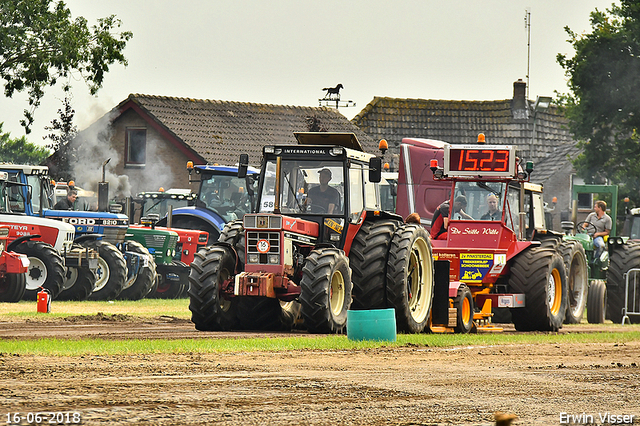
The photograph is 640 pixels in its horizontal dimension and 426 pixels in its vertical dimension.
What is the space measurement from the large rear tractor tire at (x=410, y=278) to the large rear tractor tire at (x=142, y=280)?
1038 centimetres

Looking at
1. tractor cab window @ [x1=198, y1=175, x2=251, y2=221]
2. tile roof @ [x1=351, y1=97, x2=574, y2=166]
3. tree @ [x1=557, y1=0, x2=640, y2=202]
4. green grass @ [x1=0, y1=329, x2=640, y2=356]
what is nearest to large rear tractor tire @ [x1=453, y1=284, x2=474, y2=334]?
green grass @ [x1=0, y1=329, x2=640, y2=356]

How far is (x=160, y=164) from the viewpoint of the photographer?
4247 centimetres

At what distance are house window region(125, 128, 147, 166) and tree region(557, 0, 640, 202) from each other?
53.7 ft

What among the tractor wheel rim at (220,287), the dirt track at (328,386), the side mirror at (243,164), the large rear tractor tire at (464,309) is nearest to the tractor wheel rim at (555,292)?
the large rear tractor tire at (464,309)

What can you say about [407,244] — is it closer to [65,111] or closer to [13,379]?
[13,379]

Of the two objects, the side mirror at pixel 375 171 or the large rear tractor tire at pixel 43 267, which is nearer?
the side mirror at pixel 375 171

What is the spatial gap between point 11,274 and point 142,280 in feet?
12.5

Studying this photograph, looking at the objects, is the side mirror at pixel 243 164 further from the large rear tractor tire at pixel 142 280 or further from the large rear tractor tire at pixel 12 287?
the large rear tractor tire at pixel 142 280

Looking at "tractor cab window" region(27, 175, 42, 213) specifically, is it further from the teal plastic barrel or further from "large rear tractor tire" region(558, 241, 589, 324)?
the teal plastic barrel

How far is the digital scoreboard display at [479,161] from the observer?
17.0 metres

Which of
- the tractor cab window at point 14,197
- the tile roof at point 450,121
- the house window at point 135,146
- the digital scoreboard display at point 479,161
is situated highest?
the tile roof at point 450,121

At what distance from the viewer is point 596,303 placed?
20328mm

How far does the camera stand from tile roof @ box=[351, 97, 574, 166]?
160ft

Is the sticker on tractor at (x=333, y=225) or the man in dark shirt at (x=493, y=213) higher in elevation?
the man in dark shirt at (x=493, y=213)
